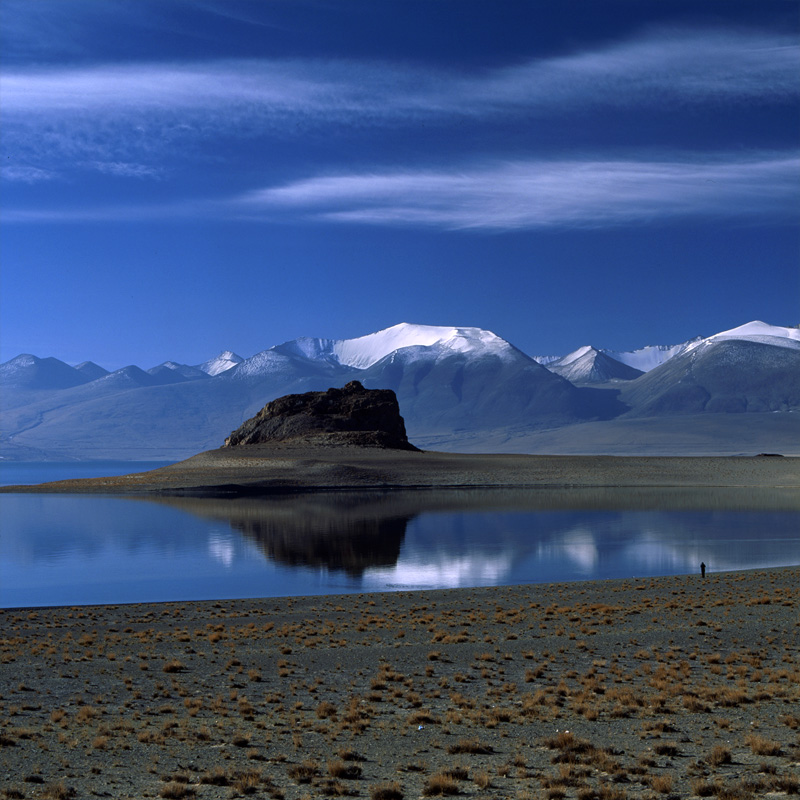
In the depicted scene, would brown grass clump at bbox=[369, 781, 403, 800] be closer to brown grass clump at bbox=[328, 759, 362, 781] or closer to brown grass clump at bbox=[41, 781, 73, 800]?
brown grass clump at bbox=[328, 759, 362, 781]

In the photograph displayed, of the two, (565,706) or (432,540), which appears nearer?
(565,706)

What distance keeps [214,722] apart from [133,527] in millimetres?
41352

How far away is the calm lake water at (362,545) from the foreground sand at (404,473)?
879 inches

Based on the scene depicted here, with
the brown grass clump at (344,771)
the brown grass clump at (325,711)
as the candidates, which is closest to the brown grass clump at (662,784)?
the brown grass clump at (344,771)

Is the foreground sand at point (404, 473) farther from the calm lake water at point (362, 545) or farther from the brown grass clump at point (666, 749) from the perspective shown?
the brown grass clump at point (666, 749)

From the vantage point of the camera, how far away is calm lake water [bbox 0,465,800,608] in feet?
98.5

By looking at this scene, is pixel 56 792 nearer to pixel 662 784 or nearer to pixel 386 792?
pixel 386 792

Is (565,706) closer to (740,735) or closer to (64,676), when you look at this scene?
(740,735)

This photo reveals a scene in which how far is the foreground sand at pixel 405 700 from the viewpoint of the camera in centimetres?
1005

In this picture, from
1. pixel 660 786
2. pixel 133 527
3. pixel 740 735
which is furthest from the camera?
pixel 133 527

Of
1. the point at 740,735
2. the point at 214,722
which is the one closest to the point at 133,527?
the point at 214,722

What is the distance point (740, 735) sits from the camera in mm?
11492

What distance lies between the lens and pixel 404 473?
101125 millimetres

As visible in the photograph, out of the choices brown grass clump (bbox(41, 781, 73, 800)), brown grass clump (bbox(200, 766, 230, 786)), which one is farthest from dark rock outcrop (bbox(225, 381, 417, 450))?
brown grass clump (bbox(41, 781, 73, 800))
